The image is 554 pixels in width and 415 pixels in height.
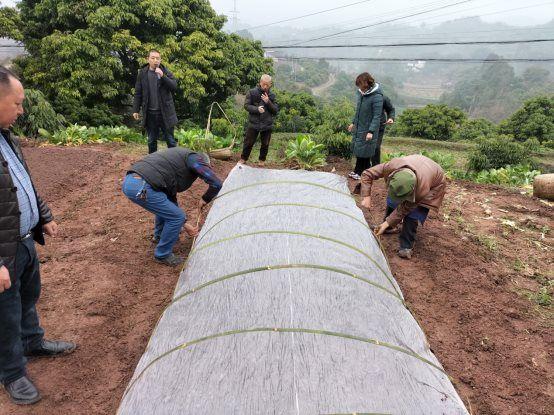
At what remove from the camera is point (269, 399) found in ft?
5.65

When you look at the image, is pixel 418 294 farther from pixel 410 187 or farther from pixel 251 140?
pixel 251 140

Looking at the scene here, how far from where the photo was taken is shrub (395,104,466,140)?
2071cm

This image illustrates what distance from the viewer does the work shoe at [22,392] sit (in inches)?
95.3

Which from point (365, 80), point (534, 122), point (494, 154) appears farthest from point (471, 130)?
point (365, 80)

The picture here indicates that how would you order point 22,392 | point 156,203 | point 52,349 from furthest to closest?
point 156,203
point 52,349
point 22,392

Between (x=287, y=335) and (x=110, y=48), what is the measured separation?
11.9 meters

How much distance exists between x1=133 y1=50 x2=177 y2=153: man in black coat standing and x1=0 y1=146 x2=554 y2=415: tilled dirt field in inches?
43.3

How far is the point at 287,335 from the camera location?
6.61 ft

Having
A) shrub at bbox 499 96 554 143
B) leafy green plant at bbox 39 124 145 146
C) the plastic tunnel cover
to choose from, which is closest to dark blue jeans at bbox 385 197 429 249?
the plastic tunnel cover

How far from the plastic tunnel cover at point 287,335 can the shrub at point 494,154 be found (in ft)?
23.0

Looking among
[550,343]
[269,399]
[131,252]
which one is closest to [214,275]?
[269,399]

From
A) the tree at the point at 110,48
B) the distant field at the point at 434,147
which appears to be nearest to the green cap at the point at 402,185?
the tree at the point at 110,48

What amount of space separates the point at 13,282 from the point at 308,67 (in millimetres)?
75037

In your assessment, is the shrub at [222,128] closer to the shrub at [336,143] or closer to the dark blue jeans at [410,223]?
the shrub at [336,143]
